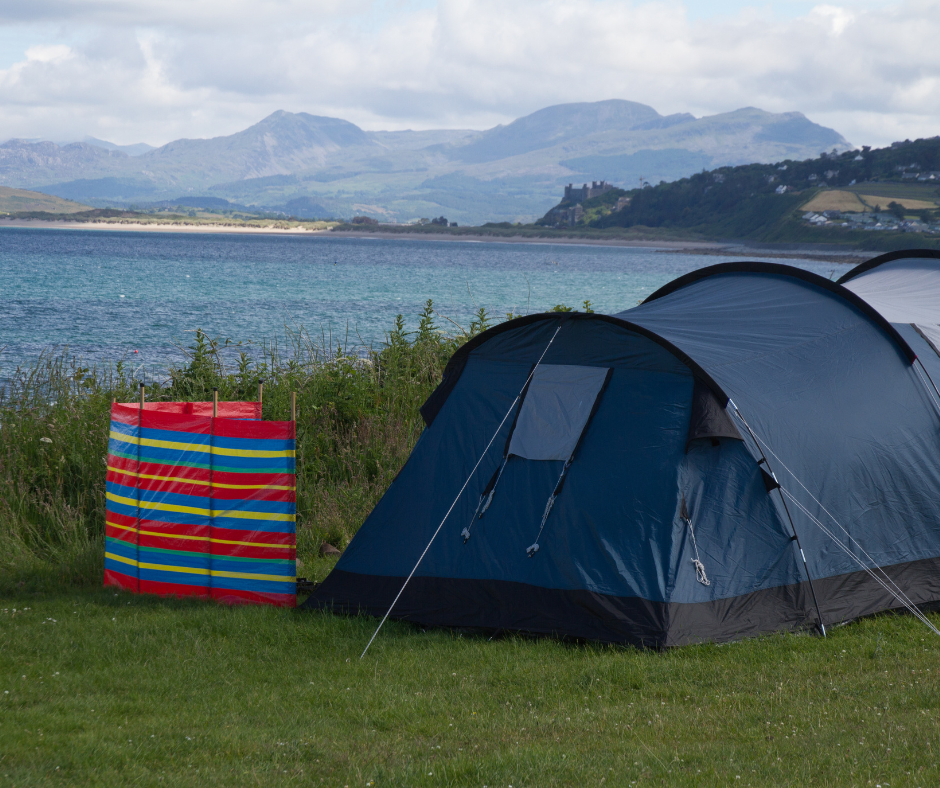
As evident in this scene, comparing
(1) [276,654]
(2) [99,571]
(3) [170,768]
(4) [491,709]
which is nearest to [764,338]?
(4) [491,709]

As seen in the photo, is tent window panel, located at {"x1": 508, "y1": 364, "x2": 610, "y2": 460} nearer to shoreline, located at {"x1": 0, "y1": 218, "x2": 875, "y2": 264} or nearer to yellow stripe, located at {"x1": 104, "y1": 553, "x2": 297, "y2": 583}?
yellow stripe, located at {"x1": 104, "y1": 553, "x2": 297, "y2": 583}

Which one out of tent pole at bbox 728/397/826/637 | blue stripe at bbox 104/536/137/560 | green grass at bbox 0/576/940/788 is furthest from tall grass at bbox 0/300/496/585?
tent pole at bbox 728/397/826/637

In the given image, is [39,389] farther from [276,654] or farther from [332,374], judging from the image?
[276,654]

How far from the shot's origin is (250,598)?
6.63 metres

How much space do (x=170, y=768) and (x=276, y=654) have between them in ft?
5.24

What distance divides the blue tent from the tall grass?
1.98 meters

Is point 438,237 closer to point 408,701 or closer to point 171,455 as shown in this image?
point 171,455

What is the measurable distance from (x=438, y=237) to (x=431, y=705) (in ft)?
549

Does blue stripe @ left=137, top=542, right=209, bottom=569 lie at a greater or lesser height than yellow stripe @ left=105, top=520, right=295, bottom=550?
lesser

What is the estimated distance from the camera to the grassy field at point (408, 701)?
410 centimetres

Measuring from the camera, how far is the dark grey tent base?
18.8 ft

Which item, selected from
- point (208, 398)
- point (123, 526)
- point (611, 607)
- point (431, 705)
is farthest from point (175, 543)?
point (208, 398)

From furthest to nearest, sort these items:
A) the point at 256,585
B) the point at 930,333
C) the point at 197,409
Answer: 1. the point at 930,333
2. the point at 197,409
3. the point at 256,585

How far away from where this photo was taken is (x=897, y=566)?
6.50 metres
